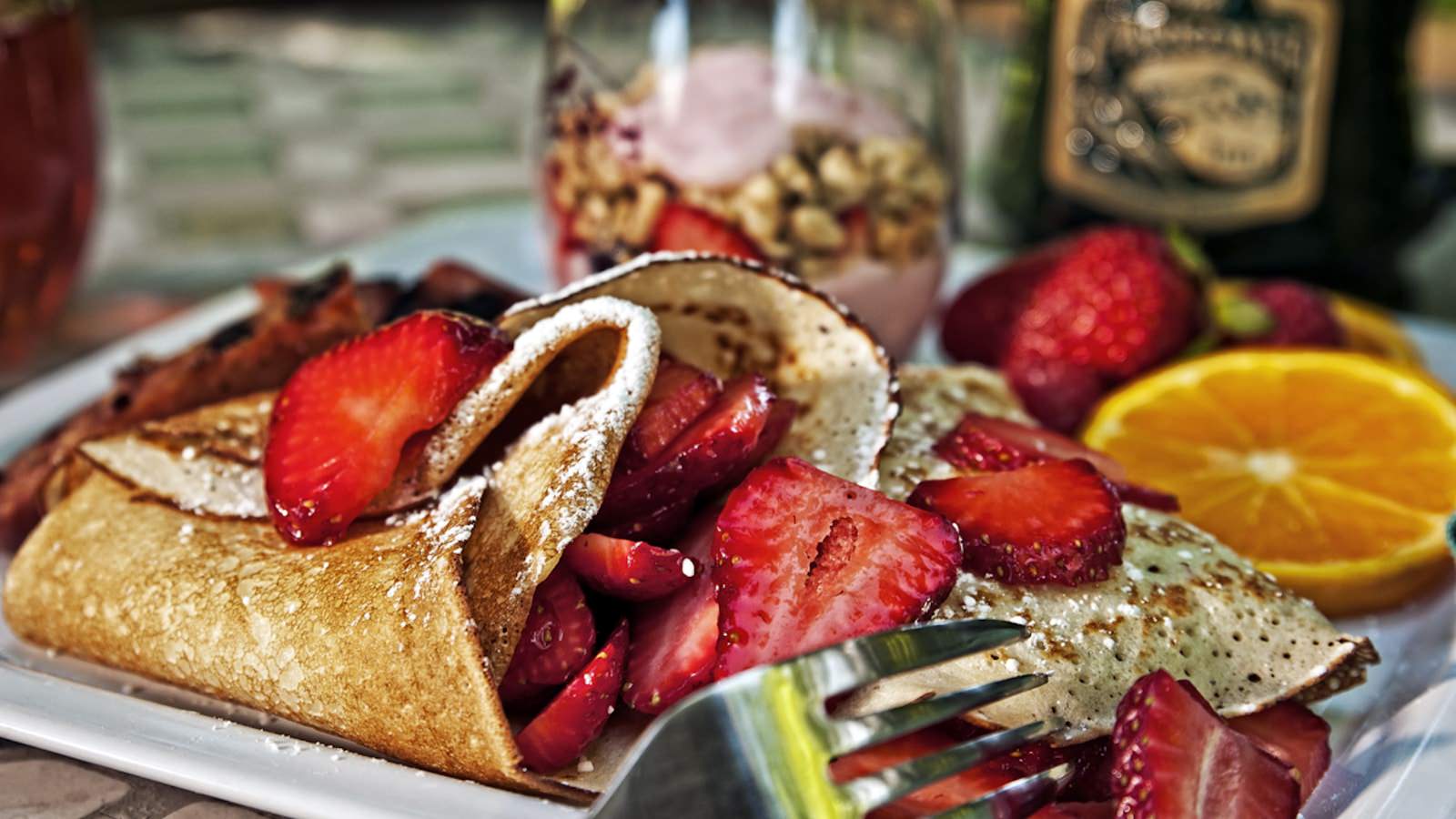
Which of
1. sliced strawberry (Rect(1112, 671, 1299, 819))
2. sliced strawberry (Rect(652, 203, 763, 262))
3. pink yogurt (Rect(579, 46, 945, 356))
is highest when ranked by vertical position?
pink yogurt (Rect(579, 46, 945, 356))

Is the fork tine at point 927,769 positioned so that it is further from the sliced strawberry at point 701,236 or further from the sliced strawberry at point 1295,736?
the sliced strawberry at point 701,236

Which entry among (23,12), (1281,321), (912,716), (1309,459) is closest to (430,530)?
(912,716)

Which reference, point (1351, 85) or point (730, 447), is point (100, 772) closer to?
point (730, 447)

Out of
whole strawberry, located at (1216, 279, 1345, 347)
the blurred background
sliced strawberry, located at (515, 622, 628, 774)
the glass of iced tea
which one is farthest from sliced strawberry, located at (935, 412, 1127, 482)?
the glass of iced tea

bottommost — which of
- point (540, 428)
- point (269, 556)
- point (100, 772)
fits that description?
point (100, 772)

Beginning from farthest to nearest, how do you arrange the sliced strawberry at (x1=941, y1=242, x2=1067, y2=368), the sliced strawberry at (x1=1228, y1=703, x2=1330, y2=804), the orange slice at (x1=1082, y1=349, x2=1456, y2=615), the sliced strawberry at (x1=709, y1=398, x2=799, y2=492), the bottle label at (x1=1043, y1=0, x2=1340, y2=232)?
the bottle label at (x1=1043, y1=0, x2=1340, y2=232), the sliced strawberry at (x1=941, y1=242, x2=1067, y2=368), the orange slice at (x1=1082, y1=349, x2=1456, y2=615), the sliced strawberry at (x1=709, y1=398, x2=799, y2=492), the sliced strawberry at (x1=1228, y1=703, x2=1330, y2=804)

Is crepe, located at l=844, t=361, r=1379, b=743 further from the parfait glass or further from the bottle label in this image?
the bottle label

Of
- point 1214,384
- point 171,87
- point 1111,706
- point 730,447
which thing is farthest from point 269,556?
point 171,87

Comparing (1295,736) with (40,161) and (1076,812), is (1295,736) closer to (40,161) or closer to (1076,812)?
(1076,812)
